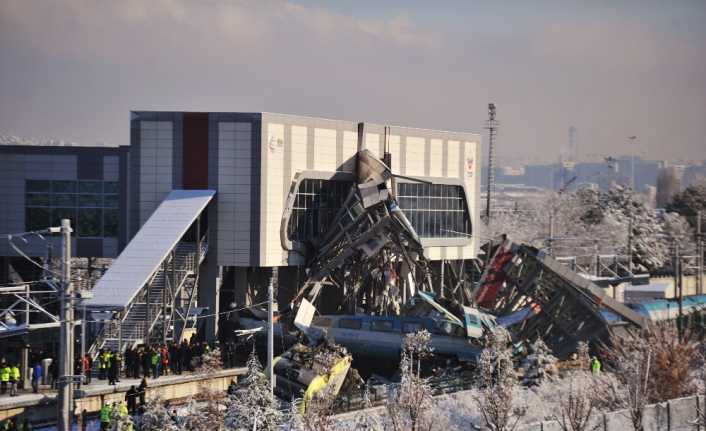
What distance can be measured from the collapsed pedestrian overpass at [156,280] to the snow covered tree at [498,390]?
12.4 m

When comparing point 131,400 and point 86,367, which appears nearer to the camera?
point 131,400

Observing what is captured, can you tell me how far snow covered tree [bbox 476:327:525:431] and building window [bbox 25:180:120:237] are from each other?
20.4 m

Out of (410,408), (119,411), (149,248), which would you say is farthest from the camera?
(149,248)

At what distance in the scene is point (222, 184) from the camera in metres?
51.2

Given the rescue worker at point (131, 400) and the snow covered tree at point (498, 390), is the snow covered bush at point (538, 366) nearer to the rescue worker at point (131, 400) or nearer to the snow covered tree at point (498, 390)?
the snow covered tree at point (498, 390)

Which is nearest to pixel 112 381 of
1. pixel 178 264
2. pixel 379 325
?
pixel 178 264

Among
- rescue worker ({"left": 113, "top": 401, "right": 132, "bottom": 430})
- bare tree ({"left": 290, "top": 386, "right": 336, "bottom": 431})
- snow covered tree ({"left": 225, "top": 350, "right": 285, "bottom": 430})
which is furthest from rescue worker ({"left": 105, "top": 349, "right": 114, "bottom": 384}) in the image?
snow covered tree ({"left": 225, "top": 350, "right": 285, "bottom": 430})

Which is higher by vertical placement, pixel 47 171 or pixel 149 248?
pixel 47 171

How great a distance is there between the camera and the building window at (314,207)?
Result: 5428cm

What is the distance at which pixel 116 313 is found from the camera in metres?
39.7

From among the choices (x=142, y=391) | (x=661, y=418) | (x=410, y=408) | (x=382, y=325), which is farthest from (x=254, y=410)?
(x=382, y=325)

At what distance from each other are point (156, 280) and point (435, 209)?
20.9 meters

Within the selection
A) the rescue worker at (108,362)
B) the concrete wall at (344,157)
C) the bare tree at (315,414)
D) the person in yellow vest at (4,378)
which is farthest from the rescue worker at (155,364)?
the concrete wall at (344,157)

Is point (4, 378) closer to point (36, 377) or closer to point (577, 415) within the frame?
point (36, 377)
